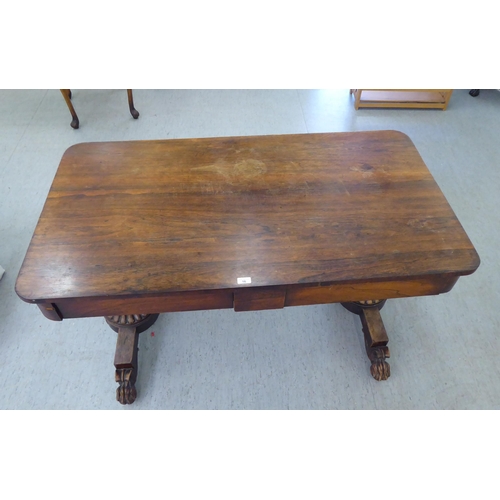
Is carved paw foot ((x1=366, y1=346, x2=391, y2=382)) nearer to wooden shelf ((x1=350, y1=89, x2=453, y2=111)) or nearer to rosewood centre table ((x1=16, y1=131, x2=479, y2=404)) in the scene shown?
rosewood centre table ((x1=16, y1=131, x2=479, y2=404))

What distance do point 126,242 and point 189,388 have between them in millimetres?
586

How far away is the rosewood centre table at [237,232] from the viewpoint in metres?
1.00

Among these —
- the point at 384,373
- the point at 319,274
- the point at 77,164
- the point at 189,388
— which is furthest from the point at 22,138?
the point at 384,373

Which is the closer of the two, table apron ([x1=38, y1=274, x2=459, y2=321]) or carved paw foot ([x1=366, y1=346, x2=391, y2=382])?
table apron ([x1=38, y1=274, x2=459, y2=321])

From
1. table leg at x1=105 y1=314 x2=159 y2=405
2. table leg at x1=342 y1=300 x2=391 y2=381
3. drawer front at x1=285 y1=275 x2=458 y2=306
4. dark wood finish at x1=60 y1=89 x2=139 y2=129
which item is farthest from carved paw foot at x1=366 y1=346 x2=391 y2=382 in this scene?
dark wood finish at x1=60 y1=89 x2=139 y2=129

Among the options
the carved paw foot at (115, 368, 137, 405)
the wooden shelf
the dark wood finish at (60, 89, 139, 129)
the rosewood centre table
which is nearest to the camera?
the rosewood centre table

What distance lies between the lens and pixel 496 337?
4.84 ft

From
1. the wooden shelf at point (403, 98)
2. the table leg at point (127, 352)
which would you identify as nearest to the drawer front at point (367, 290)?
the table leg at point (127, 352)

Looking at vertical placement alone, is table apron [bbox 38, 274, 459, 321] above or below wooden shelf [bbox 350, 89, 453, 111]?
above

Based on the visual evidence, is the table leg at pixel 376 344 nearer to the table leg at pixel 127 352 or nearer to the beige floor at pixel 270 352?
the beige floor at pixel 270 352

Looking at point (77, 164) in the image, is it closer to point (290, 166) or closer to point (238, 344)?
point (290, 166)

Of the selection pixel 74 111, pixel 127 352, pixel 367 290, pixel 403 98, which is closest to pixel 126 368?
pixel 127 352

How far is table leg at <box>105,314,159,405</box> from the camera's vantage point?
4.27 ft

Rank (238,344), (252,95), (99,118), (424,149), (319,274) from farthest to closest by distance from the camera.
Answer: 1. (252,95)
2. (99,118)
3. (424,149)
4. (238,344)
5. (319,274)
